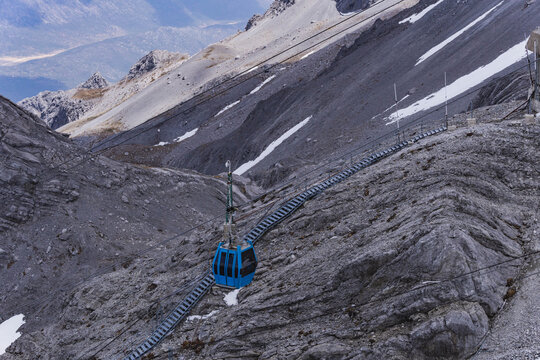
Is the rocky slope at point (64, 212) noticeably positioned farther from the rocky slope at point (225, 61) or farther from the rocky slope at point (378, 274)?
the rocky slope at point (225, 61)

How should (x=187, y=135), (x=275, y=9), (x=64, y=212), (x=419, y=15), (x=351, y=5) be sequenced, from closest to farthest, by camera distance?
(x=64, y=212), (x=419, y=15), (x=187, y=135), (x=351, y=5), (x=275, y=9)

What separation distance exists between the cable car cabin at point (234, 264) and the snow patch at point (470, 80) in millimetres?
37367

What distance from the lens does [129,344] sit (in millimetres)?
24062

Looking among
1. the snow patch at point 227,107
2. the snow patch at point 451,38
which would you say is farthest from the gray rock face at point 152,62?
the snow patch at point 451,38

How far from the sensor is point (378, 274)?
18.6 metres

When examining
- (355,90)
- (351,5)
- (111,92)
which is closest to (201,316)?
(355,90)

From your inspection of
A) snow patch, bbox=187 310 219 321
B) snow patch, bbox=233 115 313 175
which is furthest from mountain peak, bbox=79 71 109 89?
snow patch, bbox=187 310 219 321

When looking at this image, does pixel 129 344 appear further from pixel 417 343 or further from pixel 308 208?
pixel 417 343

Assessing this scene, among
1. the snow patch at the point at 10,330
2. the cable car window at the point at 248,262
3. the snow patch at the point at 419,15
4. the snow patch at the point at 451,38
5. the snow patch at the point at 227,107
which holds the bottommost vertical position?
the cable car window at the point at 248,262

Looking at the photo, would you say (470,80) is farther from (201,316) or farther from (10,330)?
(10,330)

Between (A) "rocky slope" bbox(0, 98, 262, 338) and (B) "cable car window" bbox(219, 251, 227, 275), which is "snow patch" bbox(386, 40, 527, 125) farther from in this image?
(B) "cable car window" bbox(219, 251, 227, 275)

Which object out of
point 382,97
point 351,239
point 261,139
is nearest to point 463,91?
point 382,97

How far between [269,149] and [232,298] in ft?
150

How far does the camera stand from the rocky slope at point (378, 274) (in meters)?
16.5
